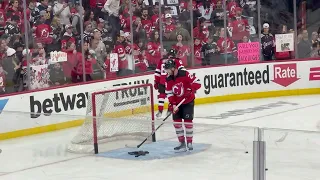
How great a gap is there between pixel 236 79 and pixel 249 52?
0.74 meters

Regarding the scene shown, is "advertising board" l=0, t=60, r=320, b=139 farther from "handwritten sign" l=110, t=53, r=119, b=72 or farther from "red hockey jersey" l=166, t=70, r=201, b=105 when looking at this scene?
"red hockey jersey" l=166, t=70, r=201, b=105

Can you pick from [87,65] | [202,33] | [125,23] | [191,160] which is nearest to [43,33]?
[87,65]

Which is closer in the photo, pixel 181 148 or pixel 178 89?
pixel 181 148

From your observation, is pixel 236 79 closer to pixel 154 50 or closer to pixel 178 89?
pixel 154 50

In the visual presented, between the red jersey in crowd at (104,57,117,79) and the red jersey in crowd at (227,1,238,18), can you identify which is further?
the red jersey in crowd at (227,1,238,18)

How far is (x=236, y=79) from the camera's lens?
13.9 metres

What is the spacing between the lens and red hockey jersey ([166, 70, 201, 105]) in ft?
27.5

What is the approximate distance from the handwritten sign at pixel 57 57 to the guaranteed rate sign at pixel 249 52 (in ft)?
13.2

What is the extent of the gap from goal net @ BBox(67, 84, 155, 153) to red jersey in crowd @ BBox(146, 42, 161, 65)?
11.5ft

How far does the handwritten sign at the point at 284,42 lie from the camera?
48.3 feet

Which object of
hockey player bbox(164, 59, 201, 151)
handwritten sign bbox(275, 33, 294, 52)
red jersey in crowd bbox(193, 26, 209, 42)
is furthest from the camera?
handwritten sign bbox(275, 33, 294, 52)

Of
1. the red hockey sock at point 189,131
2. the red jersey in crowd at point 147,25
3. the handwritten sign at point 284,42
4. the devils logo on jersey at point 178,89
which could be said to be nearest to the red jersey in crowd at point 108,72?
the red jersey in crowd at point 147,25

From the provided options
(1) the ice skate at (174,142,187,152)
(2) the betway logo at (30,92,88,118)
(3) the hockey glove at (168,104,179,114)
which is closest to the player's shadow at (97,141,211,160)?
(1) the ice skate at (174,142,187,152)

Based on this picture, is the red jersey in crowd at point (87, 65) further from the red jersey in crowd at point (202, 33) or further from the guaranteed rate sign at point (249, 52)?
the guaranteed rate sign at point (249, 52)
